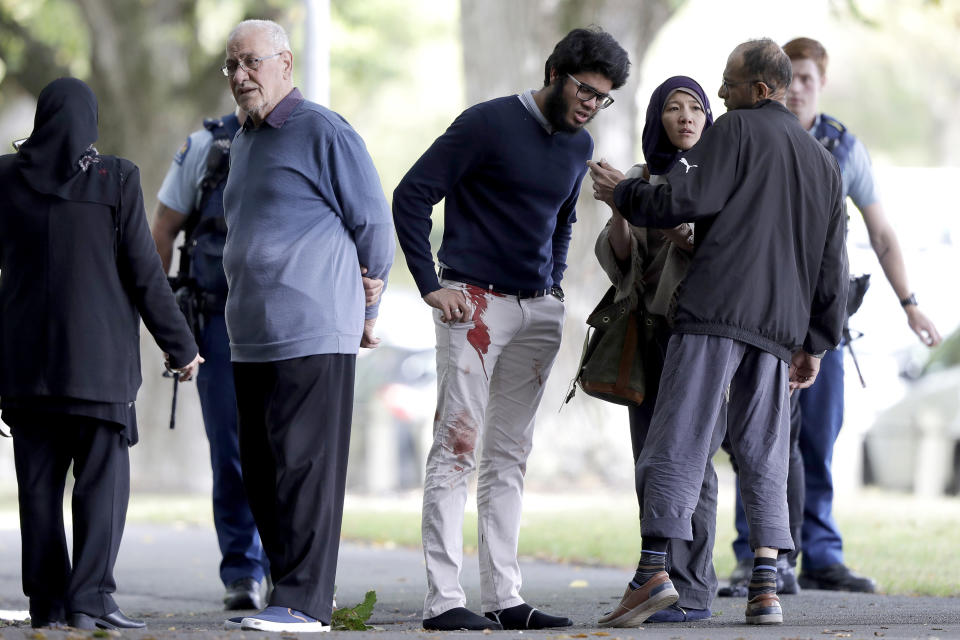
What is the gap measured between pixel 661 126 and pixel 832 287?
2.94ft

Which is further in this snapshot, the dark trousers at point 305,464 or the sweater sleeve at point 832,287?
the sweater sleeve at point 832,287

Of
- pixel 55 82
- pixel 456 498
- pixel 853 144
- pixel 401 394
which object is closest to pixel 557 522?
pixel 853 144

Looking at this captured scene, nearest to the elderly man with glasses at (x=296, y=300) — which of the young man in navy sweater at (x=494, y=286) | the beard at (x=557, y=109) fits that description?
the young man in navy sweater at (x=494, y=286)

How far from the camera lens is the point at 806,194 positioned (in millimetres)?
5801

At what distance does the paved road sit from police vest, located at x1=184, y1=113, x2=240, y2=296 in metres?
1.49

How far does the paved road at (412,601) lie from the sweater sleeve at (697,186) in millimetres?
1466

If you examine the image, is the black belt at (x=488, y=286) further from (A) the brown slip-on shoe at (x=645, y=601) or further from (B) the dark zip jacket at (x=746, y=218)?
(A) the brown slip-on shoe at (x=645, y=601)

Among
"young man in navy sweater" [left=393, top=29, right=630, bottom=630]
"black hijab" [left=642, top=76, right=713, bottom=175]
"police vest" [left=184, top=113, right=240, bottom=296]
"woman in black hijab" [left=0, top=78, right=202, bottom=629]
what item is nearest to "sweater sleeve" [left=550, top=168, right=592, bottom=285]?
"young man in navy sweater" [left=393, top=29, right=630, bottom=630]

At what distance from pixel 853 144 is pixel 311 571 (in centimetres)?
371

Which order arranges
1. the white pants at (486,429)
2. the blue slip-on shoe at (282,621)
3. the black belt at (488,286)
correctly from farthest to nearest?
the black belt at (488,286) → the white pants at (486,429) → the blue slip-on shoe at (282,621)

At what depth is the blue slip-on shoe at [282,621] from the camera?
5.28m

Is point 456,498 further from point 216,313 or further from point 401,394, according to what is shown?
point 401,394

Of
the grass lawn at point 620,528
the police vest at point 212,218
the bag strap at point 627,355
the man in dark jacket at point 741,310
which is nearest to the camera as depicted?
the man in dark jacket at point 741,310

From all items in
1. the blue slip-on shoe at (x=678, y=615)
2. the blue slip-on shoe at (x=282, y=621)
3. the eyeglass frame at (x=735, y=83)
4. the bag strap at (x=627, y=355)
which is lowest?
the blue slip-on shoe at (x=282, y=621)
